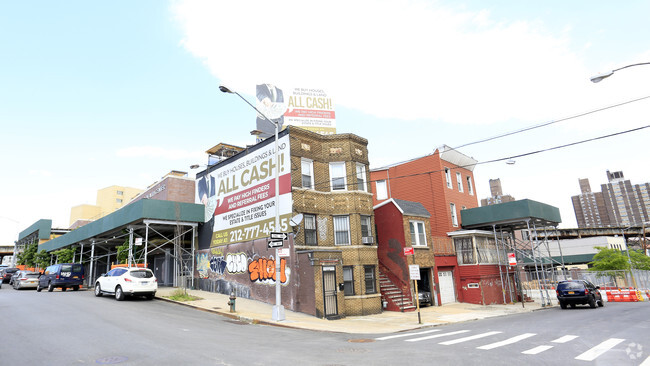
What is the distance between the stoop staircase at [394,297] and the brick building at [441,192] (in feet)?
11.0

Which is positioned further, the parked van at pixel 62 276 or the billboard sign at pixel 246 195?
the parked van at pixel 62 276

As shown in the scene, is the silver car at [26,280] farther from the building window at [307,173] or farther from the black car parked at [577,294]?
the black car parked at [577,294]

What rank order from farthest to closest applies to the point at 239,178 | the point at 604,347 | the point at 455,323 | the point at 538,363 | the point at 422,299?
the point at 239,178, the point at 422,299, the point at 455,323, the point at 604,347, the point at 538,363

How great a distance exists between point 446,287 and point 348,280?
9745 mm

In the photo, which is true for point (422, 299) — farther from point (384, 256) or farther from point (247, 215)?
point (247, 215)

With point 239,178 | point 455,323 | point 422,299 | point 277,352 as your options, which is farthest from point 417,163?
point 277,352

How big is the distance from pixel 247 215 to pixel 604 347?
1846 cm

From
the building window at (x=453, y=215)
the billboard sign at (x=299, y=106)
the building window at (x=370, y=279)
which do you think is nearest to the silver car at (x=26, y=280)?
the billboard sign at (x=299, y=106)

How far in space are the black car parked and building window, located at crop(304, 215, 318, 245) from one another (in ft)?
49.0

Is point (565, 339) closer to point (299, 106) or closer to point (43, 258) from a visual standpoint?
point (299, 106)

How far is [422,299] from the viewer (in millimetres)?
23359

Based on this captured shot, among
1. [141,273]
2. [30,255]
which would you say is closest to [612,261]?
[141,273]

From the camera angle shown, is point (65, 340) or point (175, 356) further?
point (65, 340)

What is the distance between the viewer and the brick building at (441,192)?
88.1 ft
